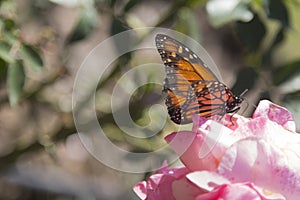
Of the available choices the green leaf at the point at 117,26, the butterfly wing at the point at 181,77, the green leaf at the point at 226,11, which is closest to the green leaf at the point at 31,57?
the green leaf at the point at 117,26

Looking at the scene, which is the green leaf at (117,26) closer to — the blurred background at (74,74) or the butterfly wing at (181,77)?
the blurred background at (74,74)

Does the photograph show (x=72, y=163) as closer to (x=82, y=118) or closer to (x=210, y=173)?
(x=82, y=118)

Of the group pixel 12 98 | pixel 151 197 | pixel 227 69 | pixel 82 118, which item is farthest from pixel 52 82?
pixel 227 69

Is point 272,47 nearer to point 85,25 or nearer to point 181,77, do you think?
point 85,25

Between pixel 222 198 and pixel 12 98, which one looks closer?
pixel 222 198

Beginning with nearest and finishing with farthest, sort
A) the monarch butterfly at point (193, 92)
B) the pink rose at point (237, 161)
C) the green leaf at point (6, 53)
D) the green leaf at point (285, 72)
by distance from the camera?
the pink rose at point (237, 161)
the monarch butterfly at point (193, 92)
the green leaf at point (6, 53)
the green leaf at point (285, 72)

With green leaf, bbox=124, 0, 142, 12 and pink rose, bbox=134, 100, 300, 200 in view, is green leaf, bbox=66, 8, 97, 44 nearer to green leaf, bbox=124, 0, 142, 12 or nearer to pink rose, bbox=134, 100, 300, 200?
green leaf, bbox=124, 0, 142, 12

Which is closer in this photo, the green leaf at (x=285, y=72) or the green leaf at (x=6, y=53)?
the green leaf at (x=6, y=53)
